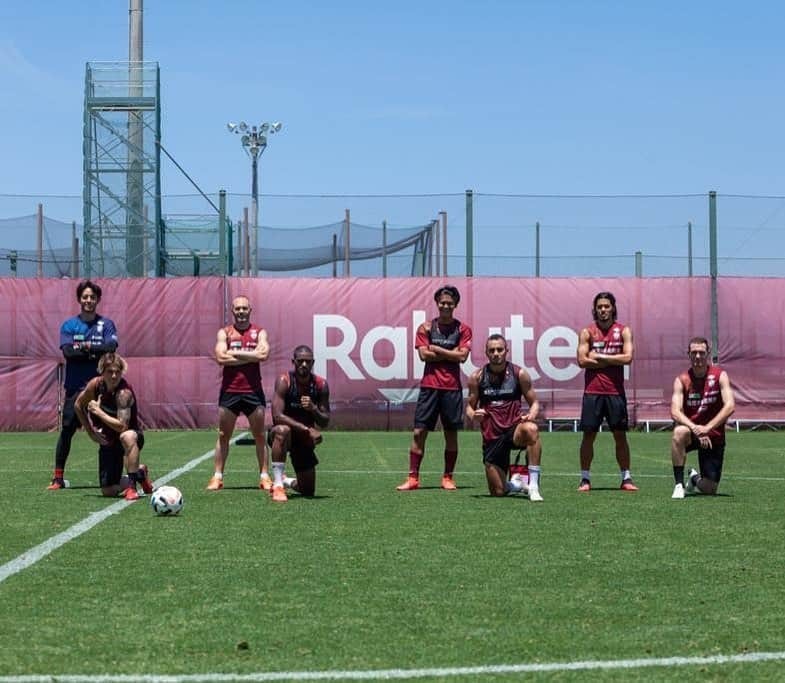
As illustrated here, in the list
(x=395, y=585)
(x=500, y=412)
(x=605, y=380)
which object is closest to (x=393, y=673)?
(x=395, y=585)

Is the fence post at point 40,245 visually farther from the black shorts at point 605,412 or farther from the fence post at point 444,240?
the black shorts at point 605,412

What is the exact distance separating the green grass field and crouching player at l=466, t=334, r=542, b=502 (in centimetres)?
29

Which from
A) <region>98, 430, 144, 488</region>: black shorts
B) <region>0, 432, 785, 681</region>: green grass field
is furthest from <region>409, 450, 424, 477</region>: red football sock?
<region>98, 430, 144, 488</region>: black shorts

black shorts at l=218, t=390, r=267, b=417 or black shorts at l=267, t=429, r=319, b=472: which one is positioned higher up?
black shorts at l=218, t=390, r=267, b=417

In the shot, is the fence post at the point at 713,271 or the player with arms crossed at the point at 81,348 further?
the fence post at the point at 713,271

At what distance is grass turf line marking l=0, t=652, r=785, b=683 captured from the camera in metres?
4.59

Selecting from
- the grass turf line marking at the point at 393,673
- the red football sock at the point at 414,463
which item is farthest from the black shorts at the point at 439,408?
the grass turf line marking at the point at 393,673

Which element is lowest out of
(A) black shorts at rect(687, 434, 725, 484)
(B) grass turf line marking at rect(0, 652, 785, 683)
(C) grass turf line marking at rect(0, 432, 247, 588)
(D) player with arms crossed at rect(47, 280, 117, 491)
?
(C) grass turf line marking at rect(0, 432, 247, 588)

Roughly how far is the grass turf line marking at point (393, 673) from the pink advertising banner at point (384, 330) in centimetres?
2360

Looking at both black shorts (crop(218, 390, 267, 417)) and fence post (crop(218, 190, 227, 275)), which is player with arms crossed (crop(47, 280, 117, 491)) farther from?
fence post (crop(218, 190, 227, 275))

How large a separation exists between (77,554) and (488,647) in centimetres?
334

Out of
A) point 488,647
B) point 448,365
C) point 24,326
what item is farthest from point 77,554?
point 24,326

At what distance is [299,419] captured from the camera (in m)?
11.8

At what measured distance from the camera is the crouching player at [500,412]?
39.2ft
